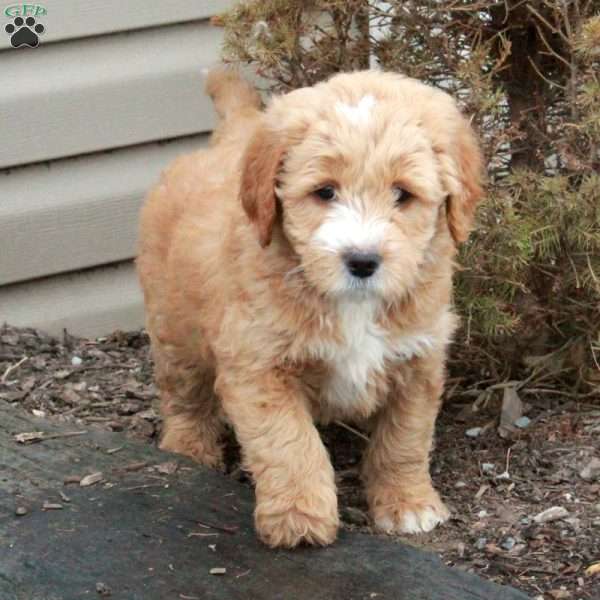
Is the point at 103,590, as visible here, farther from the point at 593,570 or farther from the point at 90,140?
the point at 90,140

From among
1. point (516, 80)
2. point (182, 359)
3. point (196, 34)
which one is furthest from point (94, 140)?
point (516, 80)

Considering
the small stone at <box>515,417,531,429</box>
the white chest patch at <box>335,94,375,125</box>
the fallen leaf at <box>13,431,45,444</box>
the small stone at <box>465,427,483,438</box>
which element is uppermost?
the white chest patch at <box>335,94,375,125</box>

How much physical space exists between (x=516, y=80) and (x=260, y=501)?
2.13 m

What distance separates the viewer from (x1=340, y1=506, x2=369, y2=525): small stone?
468 cm

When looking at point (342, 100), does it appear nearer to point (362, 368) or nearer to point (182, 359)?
point (362, 368)

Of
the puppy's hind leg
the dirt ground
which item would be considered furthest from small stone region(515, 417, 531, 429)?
the puppy's hind leg

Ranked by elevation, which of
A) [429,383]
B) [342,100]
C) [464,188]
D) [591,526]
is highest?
[342,100]

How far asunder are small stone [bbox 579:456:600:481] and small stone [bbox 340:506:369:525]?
0.83 m

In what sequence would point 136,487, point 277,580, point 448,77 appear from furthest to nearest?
point 448,77 < point 136,487 < point 277,580

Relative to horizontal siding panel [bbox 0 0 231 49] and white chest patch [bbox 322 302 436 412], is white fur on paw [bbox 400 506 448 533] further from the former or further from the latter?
horizontal siding panel [bbox 0 0 231 49]

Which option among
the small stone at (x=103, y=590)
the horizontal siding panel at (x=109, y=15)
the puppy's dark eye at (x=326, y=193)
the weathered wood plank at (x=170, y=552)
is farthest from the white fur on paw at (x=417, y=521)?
the horizontal siding panel at (x=109, y=15)

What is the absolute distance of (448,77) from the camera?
5.03 meters

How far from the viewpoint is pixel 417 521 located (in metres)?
4.52

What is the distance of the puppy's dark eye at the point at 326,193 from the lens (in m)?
3.88
